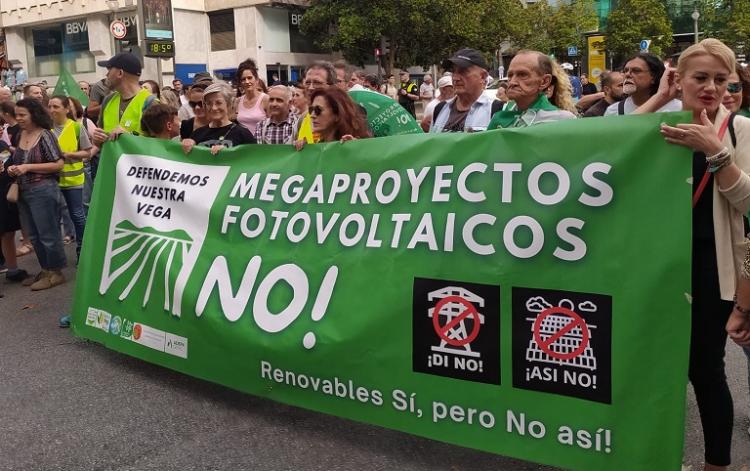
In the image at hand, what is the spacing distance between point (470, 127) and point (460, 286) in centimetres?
202

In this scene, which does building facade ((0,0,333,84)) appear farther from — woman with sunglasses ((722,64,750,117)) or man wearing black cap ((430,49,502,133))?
woman with sunglasses ((722,64,750,117))

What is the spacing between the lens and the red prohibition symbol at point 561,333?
9.20 ft

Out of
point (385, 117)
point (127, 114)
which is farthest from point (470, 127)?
point (127, 114)

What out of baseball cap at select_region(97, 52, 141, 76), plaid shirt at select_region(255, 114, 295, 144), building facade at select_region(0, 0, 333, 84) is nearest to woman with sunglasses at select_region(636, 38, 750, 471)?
plaid shirt at select_region(255, 114, 295, 144)

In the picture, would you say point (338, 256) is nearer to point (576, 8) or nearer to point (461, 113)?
point (461, 113)

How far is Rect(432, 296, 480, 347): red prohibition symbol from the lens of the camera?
120 inches

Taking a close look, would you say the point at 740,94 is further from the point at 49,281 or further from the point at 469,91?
the point at 49,281

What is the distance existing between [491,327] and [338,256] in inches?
33.9

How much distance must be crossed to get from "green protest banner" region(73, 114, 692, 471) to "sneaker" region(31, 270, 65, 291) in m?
3.24

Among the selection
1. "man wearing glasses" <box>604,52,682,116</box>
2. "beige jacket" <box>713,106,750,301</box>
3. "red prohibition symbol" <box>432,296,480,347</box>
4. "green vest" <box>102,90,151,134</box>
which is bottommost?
"red prohibition symbol" <box>432,296,480,347</box>

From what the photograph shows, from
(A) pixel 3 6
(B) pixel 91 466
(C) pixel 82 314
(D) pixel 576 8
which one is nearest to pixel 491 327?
(B) pixel 91 466

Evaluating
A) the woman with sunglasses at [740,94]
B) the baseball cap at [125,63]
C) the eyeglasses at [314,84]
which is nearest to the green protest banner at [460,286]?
the eyeglasses at [314,84]

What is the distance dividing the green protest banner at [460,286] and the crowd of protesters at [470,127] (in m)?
0.16

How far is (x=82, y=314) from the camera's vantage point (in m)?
4.83
